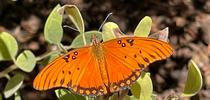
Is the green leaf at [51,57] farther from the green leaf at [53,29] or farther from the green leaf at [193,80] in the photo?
the green leaf at [193,80]

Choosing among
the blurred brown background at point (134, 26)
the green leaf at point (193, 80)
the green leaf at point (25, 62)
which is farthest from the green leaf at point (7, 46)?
the blurred brown background at point (134, 26)

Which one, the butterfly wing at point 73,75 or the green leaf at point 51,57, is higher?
the butterfly wing at point 73,75

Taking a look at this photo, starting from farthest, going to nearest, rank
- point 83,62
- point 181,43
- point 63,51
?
point 181,43 → point 63,51 → point 83,62

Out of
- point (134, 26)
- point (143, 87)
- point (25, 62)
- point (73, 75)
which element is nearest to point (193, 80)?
point (143, 87)

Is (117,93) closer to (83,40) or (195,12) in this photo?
(83,40)

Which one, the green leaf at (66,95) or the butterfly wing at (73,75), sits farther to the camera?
the green leaf at (66,95)

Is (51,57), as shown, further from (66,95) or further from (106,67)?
(106,67)

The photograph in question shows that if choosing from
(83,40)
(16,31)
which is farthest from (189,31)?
(83,40)
